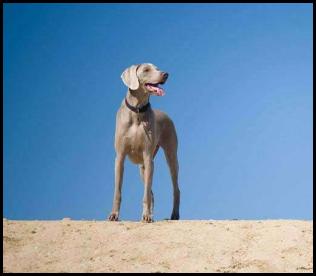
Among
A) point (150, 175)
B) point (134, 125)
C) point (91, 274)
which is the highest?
point (134, 125)

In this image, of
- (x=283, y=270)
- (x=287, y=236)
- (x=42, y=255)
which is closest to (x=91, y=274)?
Result: (x=42, y=255)

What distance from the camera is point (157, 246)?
12.3 meters

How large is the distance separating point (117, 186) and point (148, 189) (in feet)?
2.18

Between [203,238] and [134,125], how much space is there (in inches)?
123

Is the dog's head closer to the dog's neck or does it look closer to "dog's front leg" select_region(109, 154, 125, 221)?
the dog's neck

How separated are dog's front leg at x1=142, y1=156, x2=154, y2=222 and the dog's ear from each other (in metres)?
1.59

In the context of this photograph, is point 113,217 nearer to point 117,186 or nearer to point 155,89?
point 117,186

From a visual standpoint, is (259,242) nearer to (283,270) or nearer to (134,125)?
(283,270)

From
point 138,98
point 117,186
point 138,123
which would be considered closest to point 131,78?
point 138,98

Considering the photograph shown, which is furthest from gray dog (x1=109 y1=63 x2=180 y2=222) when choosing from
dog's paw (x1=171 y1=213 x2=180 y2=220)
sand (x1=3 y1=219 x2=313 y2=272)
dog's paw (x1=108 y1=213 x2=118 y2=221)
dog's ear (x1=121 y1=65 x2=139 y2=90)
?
sand (x1=3 y1=219 x2=313 y2=272)

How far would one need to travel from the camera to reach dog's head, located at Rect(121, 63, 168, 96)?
14.4 m

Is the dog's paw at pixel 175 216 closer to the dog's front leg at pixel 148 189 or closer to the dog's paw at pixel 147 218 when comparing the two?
the dog's front leg at pixel 148 189

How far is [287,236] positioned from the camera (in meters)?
13.2

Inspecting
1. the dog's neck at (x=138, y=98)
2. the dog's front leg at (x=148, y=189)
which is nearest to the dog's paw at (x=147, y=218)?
the dog's front leg at (x=148, y=189)
